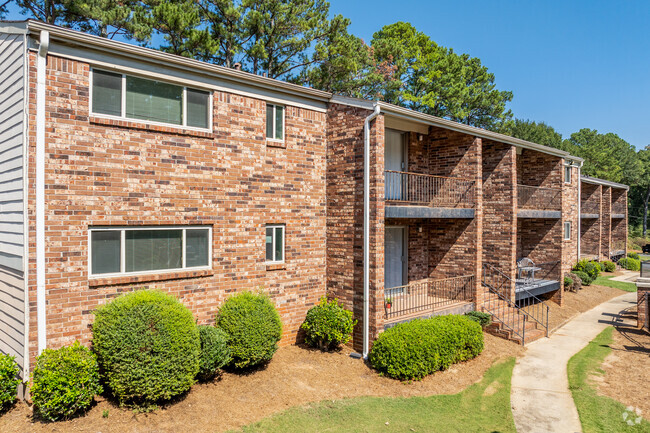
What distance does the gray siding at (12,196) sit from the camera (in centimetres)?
690

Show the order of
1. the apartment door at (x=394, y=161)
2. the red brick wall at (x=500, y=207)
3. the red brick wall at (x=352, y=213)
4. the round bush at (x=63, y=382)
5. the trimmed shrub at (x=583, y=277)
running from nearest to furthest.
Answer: the round bush at (x=63, y=382)
the red brick wall at (x=352, y=213)
the apartment door at (x=394, y=161)
the red brick wall at (x=500, y=207)
the trimmed shrub at (x=583, y=277)

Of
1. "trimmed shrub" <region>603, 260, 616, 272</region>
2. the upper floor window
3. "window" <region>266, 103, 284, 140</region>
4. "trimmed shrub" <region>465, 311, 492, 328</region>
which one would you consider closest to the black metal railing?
"trimmed shrub" <region>465, 311, 492, 328</region>

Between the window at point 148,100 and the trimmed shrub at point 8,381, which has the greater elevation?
the window at point 148,100

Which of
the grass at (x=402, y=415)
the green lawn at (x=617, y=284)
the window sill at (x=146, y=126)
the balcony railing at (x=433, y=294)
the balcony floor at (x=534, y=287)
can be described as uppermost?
the window sill at (x=146, y=126)

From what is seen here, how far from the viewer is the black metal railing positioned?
12.6m

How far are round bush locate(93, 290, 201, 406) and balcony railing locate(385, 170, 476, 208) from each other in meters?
7.97

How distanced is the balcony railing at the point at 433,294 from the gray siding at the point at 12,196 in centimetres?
868

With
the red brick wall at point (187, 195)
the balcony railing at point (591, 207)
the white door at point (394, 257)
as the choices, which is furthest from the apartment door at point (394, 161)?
the balcony railing at point (591, 207)

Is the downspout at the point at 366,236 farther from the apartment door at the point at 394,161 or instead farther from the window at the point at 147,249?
the window at the point at 147,249

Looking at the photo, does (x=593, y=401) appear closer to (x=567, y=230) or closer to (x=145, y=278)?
(x=145, y=278)

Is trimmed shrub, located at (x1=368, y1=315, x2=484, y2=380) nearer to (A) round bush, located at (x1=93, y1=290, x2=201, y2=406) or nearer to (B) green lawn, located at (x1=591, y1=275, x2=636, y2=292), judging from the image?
(A) round bush, located at (x1=93, y1=290, x2=201, y2=406)

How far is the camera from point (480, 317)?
Result: 12141 millimetres

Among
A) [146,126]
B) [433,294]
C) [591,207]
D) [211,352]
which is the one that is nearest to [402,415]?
[211,352]

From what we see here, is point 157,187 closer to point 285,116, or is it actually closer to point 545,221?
point 285,116
